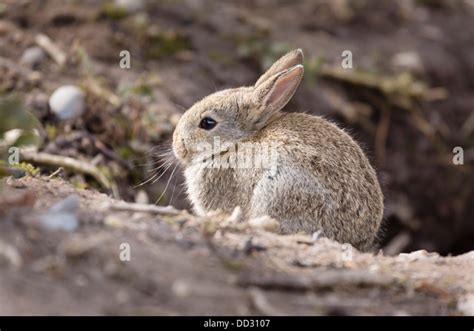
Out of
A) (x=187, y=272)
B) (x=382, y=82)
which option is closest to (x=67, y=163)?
(x=187, y=272)

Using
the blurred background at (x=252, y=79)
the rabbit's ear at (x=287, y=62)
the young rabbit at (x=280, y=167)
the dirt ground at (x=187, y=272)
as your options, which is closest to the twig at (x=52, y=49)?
the blurred background at (x=252, y=79)

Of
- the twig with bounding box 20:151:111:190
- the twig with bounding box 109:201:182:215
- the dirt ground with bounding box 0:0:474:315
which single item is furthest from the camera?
the twig with bounding box 20:151:111:190

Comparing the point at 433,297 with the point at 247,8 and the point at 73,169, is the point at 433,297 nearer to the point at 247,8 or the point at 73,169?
the point at 73,169

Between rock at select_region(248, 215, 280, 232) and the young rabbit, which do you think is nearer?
rock at select_region(248, 215, 280, 232)

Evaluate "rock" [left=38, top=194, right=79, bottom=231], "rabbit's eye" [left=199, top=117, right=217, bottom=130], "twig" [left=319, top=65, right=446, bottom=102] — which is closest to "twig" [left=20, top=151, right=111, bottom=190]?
"rabbit's eye" [left=199, top=117, right=217, bottom=130]

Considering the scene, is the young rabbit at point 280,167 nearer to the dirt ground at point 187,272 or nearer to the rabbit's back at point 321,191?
the rabbit's back at point 321,191

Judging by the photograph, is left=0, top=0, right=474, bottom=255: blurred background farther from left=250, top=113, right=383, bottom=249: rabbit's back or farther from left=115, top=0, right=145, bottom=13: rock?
left=250, top=113, right=383, bottom=249: rabbit's back

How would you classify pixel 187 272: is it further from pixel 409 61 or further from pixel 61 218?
pixel 409 61
